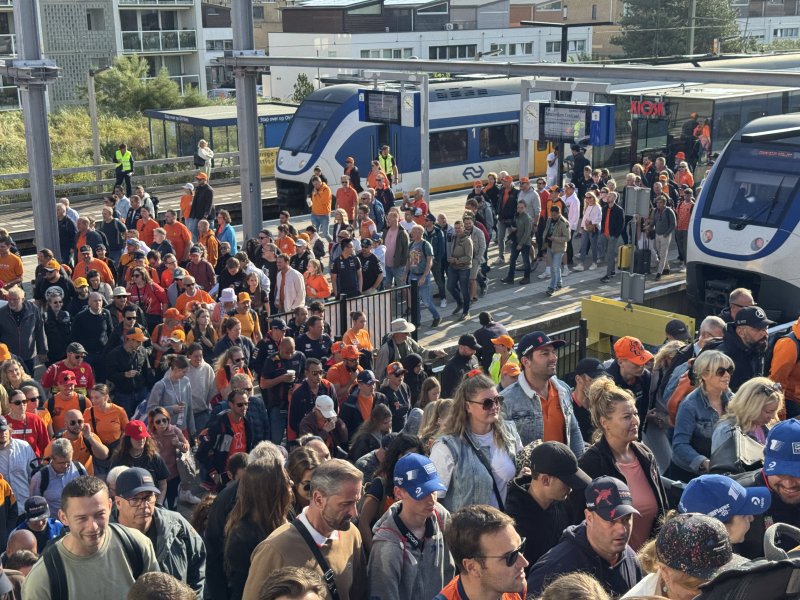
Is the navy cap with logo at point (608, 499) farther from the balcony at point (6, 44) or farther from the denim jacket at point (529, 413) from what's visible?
the balcony at point (6, 44)

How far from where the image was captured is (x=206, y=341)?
11602 millimetres

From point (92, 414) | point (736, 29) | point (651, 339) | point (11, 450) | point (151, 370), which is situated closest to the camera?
point (11, 450)

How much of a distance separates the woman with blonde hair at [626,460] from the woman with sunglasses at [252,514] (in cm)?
173

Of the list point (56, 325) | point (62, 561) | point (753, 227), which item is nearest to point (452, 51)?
point (753, 227)

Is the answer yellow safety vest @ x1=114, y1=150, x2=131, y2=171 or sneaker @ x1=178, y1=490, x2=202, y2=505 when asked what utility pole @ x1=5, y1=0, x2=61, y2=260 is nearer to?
sneaker @ x1=178, y1=490, x2=202, y2=505

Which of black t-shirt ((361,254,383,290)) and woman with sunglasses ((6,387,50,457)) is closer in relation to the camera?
woman with sunglasses ((6,387,50,457))

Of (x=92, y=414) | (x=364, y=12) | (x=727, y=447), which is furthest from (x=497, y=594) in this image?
(x=364, y=12)

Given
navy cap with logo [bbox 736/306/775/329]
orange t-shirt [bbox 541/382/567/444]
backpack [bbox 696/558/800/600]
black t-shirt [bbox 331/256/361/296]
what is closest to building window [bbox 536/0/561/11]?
black t-shirt [bbox 331/256/361/296]

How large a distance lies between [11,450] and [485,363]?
4978 millimetres

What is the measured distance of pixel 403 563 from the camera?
5074mm

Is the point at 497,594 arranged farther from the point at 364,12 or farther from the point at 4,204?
A: the point at 364,12

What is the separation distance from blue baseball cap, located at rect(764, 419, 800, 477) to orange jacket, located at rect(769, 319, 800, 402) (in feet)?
9.83

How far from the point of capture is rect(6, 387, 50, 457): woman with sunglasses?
8627mm

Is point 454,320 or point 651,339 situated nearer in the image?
point 651,339
